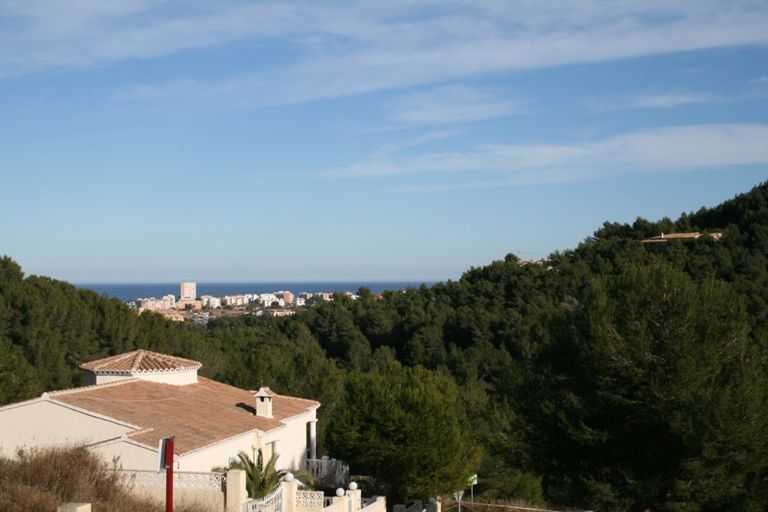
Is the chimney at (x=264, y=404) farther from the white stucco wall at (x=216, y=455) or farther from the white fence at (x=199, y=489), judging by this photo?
the white fence at (x=199, y=489)

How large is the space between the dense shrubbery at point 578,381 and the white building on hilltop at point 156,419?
6.01ft

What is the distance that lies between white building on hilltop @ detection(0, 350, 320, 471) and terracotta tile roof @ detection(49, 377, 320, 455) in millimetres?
23

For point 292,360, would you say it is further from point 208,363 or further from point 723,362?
point 723,362

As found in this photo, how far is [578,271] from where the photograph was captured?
50.9 m

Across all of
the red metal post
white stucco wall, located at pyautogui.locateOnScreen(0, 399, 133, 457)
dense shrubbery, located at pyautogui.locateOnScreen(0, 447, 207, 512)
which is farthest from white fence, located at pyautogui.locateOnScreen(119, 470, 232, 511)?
white stucco wall, located at pyautogui.locateOnScreen(0, 399, 133, 457)

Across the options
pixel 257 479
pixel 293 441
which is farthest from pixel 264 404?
pixel 257 479

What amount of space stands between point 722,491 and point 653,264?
489 cm

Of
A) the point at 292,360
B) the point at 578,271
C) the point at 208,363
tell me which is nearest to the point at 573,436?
the point at 292,360

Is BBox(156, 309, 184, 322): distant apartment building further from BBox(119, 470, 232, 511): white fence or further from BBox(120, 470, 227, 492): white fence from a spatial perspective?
BBox(119, 470, 232, 511): white fence

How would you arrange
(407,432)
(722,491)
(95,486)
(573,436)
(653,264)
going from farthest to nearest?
(407,432)
(653,264)
(573,436)
(722,491)
(95,486)

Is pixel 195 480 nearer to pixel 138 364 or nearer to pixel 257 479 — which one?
pixel 257 479

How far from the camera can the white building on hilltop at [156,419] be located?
1811 cm

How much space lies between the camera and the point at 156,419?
19594mm

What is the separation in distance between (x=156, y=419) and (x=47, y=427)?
2.25 m
